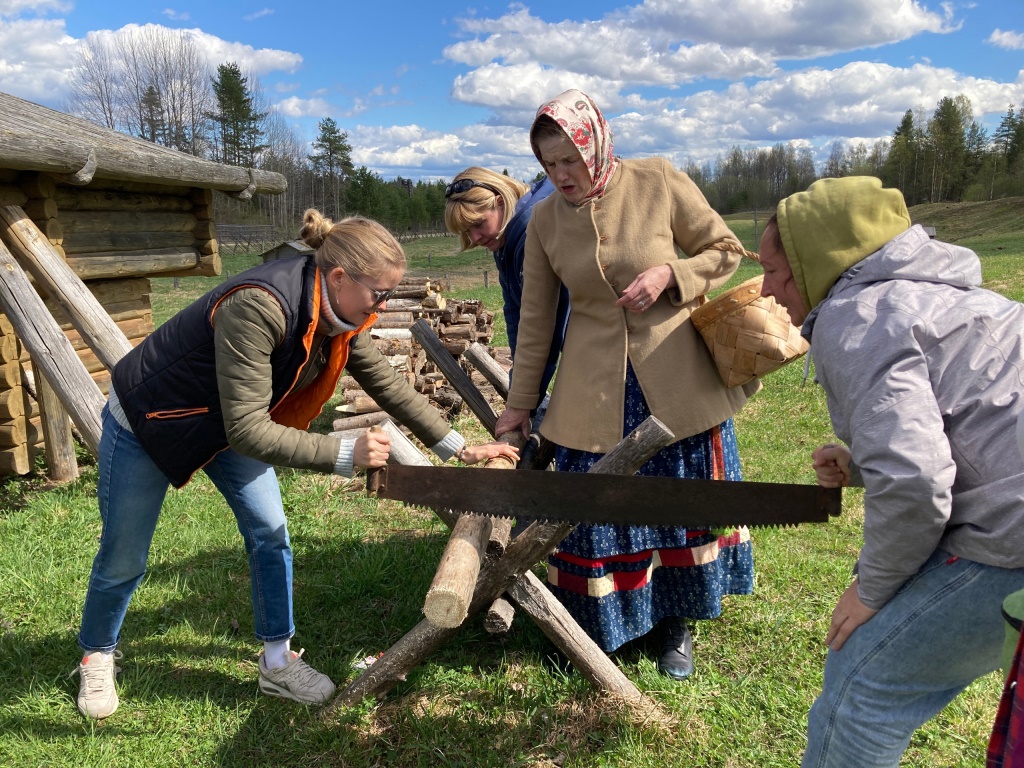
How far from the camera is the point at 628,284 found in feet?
10.6

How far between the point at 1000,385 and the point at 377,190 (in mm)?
52608

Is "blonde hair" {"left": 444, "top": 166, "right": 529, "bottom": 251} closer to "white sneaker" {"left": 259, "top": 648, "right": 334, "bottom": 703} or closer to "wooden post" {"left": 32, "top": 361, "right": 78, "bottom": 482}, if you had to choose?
"white sneaker" {"left": 259, "top": 648, "right": 334, "bottom": 703}

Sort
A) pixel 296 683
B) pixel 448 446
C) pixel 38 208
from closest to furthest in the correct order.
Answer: pixel 296 683
pixel 448 446
pixel 38 208

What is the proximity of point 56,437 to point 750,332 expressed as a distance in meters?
5.86

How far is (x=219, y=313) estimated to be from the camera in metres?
2.65

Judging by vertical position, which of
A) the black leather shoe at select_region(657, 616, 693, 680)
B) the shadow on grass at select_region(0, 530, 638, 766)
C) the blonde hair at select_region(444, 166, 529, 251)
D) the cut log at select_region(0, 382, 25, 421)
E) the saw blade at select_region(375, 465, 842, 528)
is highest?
the blonde hair at select_region(444, 166, 529, 251)

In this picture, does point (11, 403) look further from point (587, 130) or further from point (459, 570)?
point (587, 130)

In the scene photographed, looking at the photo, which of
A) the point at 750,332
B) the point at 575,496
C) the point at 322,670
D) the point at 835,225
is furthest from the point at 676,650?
the point at 835,225

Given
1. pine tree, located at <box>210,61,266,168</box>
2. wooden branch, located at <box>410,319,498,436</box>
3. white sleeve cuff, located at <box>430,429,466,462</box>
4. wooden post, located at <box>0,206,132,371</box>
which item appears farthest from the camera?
pine tree, located at <box>210,61,266,168</box>

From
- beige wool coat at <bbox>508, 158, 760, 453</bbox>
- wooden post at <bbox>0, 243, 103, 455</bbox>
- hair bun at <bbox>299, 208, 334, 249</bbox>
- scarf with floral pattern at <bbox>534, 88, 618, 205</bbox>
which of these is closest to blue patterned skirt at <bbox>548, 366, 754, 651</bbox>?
beige wool coat at <bbox>508, 158, 760, 453</bbox>

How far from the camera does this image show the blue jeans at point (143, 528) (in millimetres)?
3018

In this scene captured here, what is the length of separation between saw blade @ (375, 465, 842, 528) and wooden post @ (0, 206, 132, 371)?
2664 mm

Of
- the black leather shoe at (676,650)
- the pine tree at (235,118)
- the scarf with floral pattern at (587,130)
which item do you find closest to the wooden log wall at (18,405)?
the scarf with floral pattern at (587,130)

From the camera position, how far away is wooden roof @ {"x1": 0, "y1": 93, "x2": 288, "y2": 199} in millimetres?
5133
